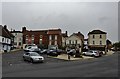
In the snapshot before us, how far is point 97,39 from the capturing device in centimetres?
10506

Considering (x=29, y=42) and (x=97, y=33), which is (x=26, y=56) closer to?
(x=29, y=42)

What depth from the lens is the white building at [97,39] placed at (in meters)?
104

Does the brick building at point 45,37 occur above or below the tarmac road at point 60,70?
above

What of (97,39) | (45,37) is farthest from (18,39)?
(97,39)

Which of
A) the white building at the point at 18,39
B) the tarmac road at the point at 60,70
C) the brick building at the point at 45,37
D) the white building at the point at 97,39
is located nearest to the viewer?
the tarmac road at the point at 60,70

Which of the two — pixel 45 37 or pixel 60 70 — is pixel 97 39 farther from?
pixel 60 70

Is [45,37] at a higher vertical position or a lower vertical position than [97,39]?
higher

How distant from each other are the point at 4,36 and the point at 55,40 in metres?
24.5

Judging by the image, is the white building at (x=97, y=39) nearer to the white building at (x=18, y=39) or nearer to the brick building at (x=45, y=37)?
the brick building at (x=45, y=37)

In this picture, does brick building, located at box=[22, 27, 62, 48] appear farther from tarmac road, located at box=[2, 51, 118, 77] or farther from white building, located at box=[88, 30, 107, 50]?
tarmac road, located at box=[2, 51, 118, 77]

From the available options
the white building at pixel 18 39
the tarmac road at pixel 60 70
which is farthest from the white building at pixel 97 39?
the tarmac road at pixel 60 70

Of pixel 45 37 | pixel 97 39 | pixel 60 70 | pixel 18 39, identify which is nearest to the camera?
pixel 60 70

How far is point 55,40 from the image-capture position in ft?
319

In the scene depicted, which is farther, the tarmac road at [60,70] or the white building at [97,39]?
the white building at [97,39]
